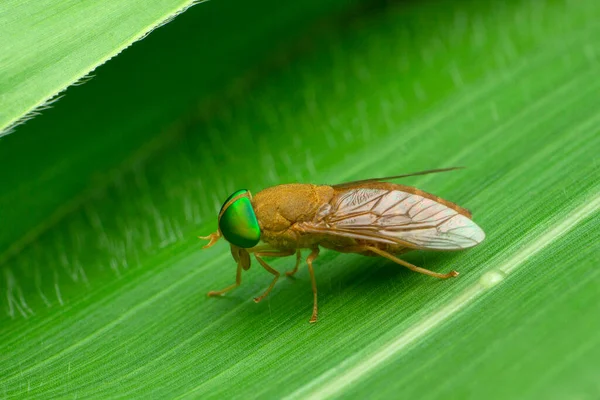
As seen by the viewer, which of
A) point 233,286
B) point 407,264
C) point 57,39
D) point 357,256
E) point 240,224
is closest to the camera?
point 57,39

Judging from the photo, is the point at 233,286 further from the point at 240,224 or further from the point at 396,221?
the point at 396,221

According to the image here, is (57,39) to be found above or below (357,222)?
above

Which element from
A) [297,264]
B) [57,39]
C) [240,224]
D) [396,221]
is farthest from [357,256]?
[57,39]

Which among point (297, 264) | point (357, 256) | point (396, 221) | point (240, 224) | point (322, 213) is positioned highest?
point (240, 224)

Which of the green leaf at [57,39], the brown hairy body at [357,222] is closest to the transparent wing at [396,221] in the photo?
the brown hairy body at [357,222]

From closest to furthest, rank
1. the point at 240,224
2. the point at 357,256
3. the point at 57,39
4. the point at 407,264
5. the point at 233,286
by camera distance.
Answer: the point at 57,39 < the point at 407,264 < the point at 240,224 < the point at 233,286 < the point at 357,256

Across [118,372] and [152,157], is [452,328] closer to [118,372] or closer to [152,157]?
[118,372]
